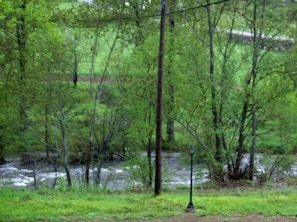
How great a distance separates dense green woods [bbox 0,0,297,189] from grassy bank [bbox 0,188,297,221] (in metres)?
5.71

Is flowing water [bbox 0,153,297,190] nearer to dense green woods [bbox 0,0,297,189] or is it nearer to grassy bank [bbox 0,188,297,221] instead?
dense green woods [bbox 0,0,297,189]

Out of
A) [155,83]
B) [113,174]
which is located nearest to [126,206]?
[155,83]

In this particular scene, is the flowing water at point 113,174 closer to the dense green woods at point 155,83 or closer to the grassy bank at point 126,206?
the dense green woods at point 155,83

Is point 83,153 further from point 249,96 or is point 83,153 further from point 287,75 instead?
point 287,75

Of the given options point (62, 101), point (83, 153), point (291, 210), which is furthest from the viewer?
point (83, 153)

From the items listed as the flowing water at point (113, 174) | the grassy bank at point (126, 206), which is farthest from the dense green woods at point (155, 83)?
the grassy bank at point (126, 206)

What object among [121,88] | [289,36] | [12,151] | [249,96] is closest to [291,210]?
[249,96]

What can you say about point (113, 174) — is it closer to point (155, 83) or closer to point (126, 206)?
point (155, 83)

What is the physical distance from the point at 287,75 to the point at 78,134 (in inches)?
307

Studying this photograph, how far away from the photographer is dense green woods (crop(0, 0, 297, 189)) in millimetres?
19516

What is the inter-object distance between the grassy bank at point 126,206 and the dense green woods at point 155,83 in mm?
5711

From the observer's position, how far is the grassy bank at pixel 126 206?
11.8 metres

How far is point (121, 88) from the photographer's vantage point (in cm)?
2123

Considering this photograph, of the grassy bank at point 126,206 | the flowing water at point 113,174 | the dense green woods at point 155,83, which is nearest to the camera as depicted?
the grassy bank at point 126,206
